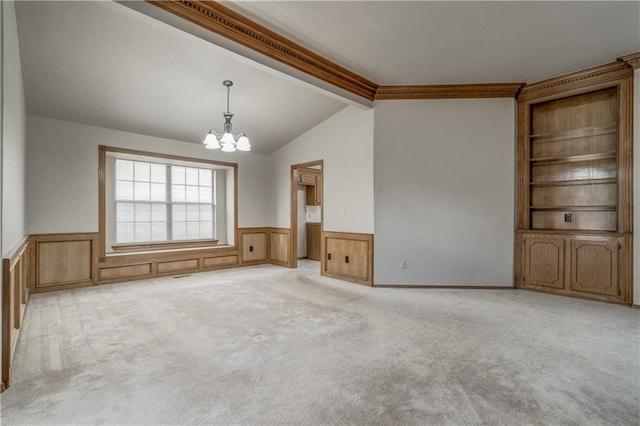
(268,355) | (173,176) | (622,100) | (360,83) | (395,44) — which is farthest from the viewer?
(173,176)

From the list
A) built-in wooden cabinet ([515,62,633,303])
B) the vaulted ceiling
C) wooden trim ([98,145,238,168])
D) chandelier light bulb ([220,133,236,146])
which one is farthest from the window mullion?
built-in wooden cabinet ([515,62,633,303])

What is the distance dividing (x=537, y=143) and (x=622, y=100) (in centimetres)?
104

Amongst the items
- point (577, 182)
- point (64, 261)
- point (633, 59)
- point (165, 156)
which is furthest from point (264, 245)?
point (633, 59)

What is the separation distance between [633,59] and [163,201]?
7248 mm

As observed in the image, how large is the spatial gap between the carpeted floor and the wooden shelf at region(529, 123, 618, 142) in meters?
2.26

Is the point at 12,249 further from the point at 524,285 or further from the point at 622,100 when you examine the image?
the point at 622,100

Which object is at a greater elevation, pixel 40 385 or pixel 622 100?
pixel 622 100

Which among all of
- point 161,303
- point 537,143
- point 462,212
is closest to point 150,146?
point 161,303

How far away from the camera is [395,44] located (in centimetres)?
360

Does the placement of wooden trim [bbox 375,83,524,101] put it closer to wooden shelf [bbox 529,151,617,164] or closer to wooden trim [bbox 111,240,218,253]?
wooden shelf [bbox 529,151,617,164]

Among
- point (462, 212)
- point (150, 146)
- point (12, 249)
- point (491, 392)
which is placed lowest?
point (491, 392)

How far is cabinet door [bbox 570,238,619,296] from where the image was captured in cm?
398

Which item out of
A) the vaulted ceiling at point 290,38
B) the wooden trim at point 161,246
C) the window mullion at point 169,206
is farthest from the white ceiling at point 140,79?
the wooden trim at point 161,246

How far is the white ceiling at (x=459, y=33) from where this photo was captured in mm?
2979
